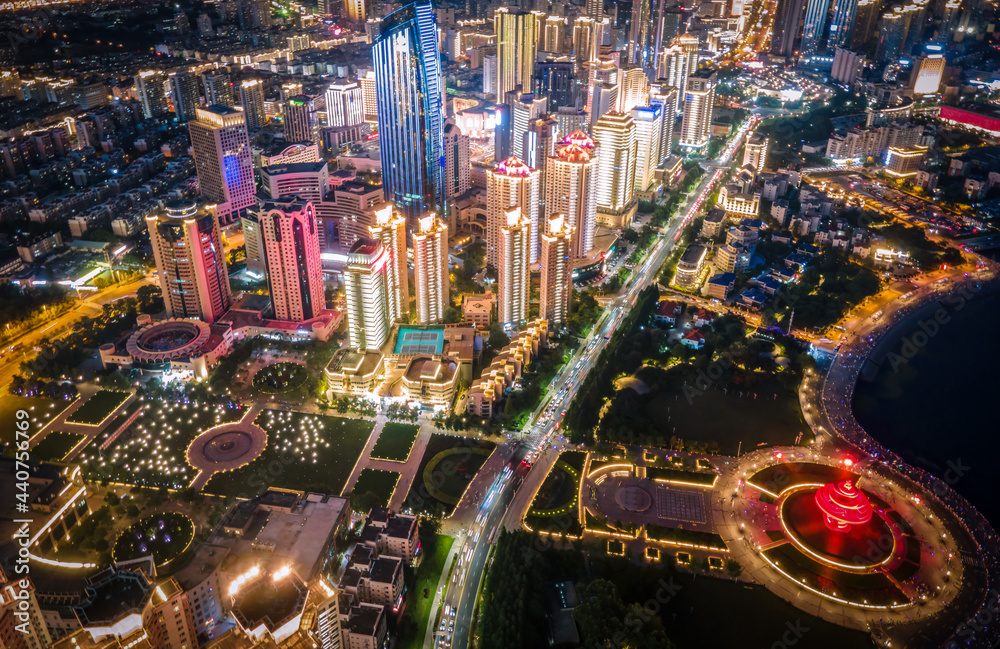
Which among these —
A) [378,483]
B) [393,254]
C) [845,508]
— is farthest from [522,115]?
[845,508]

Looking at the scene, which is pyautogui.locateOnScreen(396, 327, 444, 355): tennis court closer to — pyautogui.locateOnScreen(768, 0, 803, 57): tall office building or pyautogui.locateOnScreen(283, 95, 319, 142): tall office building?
pyautogui.locateOnScreen(283, 95, 319, 142): tall office building

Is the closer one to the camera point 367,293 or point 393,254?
point 367,293

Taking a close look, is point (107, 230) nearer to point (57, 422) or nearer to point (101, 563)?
point (57, 422)

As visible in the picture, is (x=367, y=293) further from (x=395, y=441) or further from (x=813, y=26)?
(x=813, y=26)

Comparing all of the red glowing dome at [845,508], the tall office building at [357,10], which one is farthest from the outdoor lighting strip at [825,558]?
the tall office building at [357,10]

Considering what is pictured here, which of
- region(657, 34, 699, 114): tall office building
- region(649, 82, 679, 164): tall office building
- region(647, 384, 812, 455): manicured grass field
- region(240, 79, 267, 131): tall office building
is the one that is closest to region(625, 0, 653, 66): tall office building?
region(657, 34, 699, 114): tall office building
